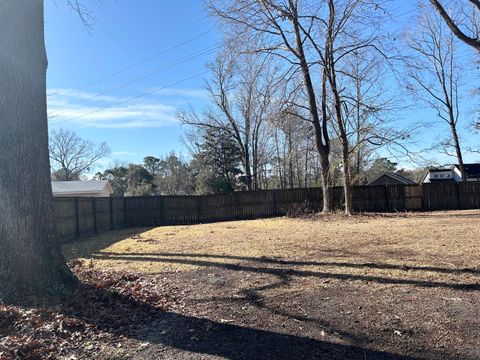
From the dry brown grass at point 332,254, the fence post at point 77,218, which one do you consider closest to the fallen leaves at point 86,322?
the dry brown grass at point 332,254

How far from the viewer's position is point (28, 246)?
4.83 m

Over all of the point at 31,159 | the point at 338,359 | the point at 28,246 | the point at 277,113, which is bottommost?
the point at 338,359

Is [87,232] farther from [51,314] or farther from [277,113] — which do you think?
[51,314]

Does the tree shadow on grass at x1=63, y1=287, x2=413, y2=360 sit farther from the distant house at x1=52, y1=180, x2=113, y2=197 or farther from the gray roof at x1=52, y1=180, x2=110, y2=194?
the gray roof at x1=52, y1=180, x2=110, y2=194

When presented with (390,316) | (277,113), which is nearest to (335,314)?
(390,316)

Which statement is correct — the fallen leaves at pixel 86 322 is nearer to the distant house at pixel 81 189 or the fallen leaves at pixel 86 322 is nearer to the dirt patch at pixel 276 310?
the dirt patch at pixel 276 310

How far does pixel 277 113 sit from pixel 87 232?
9.77m

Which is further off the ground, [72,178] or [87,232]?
[72,178]

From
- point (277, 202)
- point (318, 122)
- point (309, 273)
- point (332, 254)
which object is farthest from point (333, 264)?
point (277, 202)

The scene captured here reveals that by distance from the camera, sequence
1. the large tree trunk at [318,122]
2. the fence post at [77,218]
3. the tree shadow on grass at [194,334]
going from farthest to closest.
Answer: the large tree trunk at [318,122] < the fence post at [77,218] < the tree shadow on grass at [194,334]

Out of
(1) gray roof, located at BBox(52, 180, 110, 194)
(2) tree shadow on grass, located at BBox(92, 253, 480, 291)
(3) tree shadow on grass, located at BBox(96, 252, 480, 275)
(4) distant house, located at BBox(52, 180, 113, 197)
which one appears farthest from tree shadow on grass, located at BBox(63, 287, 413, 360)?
(1) gray roof, located at BBox(52, 180, 110, 194)

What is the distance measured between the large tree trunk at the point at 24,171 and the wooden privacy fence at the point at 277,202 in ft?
53.9

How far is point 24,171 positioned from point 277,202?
1864cm

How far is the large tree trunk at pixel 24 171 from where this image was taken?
15.4 feet
